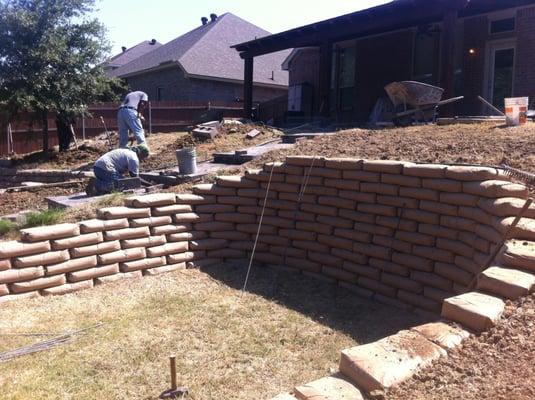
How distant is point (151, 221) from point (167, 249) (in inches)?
15.4

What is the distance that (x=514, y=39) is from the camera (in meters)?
12.0

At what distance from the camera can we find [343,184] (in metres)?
5.85

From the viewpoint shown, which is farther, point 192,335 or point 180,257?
point 180,257

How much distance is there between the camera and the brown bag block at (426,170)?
488cm

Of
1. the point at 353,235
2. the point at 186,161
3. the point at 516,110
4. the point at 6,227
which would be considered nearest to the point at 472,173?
the point at 353,235

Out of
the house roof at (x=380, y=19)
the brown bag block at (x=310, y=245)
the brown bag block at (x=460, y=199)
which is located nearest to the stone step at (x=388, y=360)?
the brown bag block at (x=460, y=199)

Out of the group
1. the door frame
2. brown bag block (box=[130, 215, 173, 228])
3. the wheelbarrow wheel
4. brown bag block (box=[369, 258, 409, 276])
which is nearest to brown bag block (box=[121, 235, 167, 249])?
brown bag block (box=[130, 215, 173, 228])

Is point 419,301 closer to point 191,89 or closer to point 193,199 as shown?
point 193,199

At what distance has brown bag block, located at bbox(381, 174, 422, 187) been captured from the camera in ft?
16.8

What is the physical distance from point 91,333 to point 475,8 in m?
11.2

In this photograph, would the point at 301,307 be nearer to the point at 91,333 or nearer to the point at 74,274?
the point at 91,333

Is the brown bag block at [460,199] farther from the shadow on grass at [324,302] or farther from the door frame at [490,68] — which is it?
the door frame at [490,68]

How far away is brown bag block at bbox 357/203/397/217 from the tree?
11.9m

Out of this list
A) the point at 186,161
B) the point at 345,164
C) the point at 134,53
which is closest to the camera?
the point at 345,164
